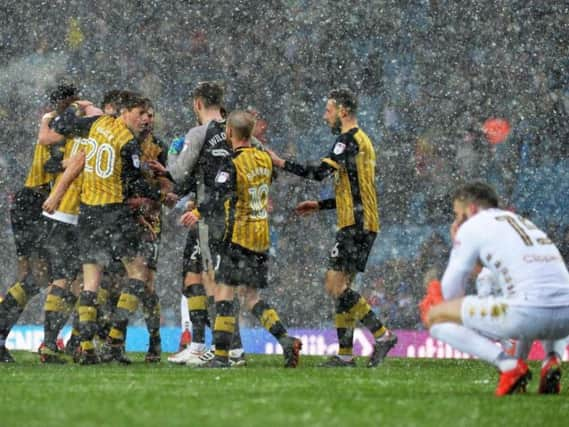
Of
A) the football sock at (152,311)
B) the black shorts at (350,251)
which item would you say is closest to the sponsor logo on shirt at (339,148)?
the black shorts at (350,251)

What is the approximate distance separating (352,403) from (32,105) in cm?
1120

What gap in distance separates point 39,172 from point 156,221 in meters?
1.00

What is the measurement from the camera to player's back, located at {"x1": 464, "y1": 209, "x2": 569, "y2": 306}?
Answer: 6461 millimetres

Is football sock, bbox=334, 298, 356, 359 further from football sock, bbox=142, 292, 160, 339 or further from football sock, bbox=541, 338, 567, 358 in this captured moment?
football sock, bbox=541, 338, 567, 358

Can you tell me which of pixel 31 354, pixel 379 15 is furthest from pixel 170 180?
pixel 379 15

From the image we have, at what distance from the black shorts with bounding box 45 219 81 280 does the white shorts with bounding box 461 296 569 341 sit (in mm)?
3943

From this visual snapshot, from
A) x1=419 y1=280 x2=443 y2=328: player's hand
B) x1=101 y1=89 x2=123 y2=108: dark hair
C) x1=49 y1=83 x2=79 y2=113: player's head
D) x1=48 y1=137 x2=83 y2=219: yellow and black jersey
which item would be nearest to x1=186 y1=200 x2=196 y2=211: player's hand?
x1=48 y1=137 x2=83 y2=219: yellow and black jersey

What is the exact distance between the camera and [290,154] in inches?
609

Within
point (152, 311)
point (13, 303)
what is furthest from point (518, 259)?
point (13, 303)

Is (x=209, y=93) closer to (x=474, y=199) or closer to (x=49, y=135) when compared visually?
(x=49, y=135)

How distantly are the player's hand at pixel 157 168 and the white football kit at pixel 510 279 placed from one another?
369 cm

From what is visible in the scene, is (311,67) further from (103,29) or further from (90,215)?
(90,215)

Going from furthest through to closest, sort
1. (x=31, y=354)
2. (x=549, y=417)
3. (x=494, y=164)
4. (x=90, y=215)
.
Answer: (x=494, y=164)
(x=31, y=354)
(x=90, y=215)
(x=549, y=417)

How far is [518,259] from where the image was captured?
6.49 meters
